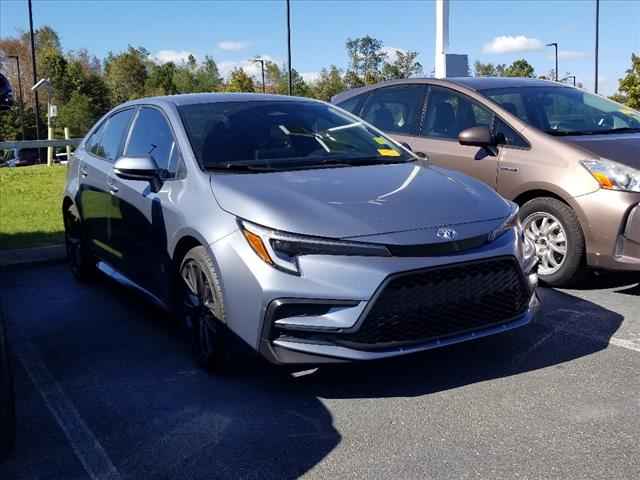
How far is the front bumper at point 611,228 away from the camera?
16.3 feet

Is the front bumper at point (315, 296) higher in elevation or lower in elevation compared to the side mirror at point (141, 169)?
lower

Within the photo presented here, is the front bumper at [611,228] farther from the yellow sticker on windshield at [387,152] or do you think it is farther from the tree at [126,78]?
Result: the tree at [126,78]

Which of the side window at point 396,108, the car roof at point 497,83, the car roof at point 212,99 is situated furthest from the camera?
the side window at point 396,108

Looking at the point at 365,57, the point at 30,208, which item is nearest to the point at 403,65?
the point at 365,57

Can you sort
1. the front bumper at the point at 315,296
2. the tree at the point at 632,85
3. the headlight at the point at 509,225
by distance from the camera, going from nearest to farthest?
the front bumper at the point at 315,296 → the headlight at the point at 509,225 → the tree at the point at 632,85

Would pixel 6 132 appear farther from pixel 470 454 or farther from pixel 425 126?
pixel 470 454

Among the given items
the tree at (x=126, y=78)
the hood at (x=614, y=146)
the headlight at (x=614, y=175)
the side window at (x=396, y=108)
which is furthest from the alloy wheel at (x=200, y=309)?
the tree at (x=126, y=78)

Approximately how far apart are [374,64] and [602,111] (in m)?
48.0

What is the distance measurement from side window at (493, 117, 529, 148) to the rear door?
274 centimetres

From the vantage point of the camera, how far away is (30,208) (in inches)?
395

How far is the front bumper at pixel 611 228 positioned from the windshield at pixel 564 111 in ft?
2.87

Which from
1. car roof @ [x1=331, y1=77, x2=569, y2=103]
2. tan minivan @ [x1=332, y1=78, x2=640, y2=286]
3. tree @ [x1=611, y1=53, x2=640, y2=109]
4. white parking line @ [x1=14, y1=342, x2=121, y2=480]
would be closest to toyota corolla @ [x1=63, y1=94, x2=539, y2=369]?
white parking line @ [x1=14, y1=342, x2=121, y2=480]

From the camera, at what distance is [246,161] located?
14.1 ft

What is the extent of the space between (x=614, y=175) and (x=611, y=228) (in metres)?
0.38
